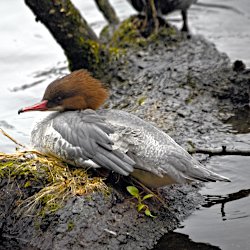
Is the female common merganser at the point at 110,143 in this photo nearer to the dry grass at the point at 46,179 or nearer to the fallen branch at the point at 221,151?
the dry grass at the point at 46,179

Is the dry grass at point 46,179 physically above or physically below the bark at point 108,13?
above

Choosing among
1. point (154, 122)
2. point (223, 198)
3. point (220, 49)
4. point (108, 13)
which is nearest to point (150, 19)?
point (108, 13)

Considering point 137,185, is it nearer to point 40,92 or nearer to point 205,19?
point 40,92

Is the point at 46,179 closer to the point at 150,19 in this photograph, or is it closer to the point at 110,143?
the point at 110,143

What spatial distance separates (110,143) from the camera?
471cm

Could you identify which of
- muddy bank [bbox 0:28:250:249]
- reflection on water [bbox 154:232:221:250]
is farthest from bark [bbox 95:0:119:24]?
reflection on water [bbox 154:232:221:250]

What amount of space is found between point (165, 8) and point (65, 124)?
3.73 m

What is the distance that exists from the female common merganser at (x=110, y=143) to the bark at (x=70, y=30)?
1894 mm

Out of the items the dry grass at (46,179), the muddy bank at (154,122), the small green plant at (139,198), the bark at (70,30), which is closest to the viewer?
the muddy bank at (154,122)

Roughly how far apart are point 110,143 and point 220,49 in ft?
15.9

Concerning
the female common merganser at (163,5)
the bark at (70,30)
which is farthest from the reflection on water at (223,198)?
the female common merganser at (163,5)

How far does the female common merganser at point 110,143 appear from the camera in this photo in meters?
4.65

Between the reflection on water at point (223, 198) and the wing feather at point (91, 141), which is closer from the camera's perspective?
the wing feather at point (91, 141)

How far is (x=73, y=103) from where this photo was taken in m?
5.21
